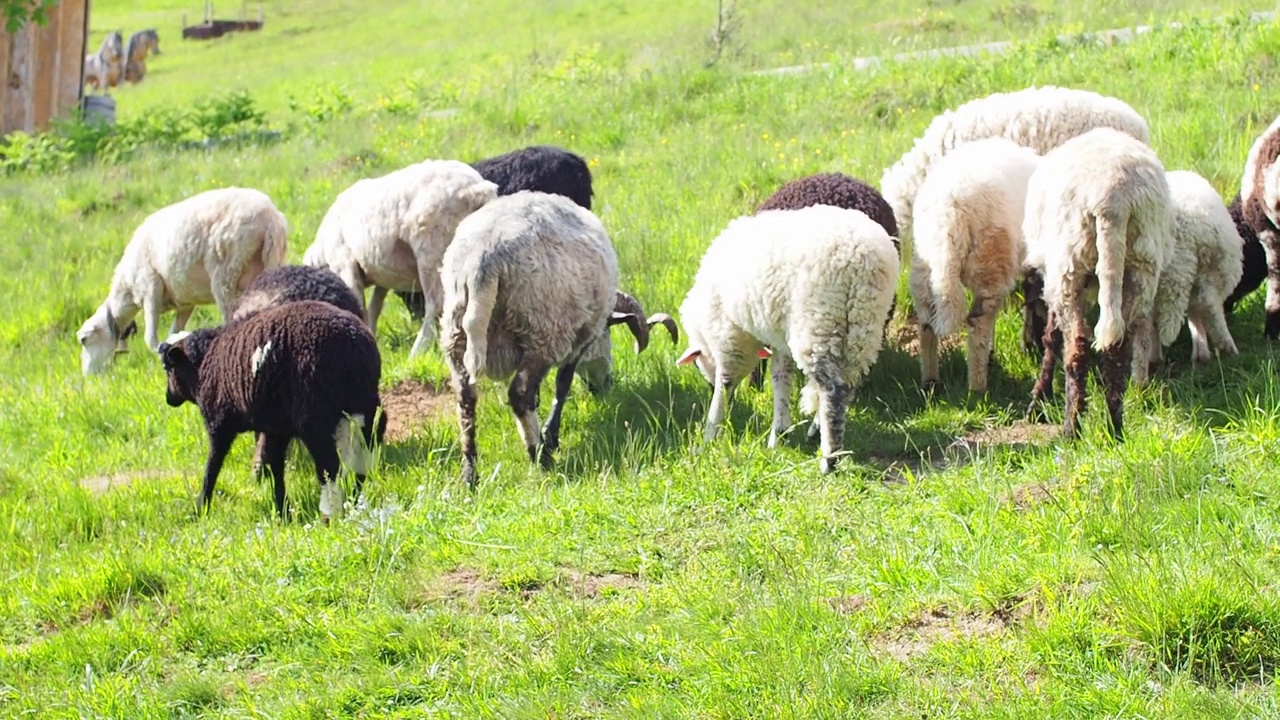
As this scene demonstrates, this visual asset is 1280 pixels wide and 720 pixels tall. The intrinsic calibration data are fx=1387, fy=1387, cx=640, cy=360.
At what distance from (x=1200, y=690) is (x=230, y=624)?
11.7ft

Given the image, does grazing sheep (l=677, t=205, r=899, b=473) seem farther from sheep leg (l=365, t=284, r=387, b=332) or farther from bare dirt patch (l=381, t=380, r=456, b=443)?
sheep leg (l=365, t=284, r=387, b=332)

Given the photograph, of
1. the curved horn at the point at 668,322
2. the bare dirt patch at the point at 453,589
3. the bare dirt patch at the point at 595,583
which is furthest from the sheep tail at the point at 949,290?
the bare dirt patch at the point at 453,589

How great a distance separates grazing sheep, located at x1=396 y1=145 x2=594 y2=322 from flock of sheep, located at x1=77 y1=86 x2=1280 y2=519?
1.69 m

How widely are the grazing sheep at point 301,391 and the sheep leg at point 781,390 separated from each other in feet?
6.85

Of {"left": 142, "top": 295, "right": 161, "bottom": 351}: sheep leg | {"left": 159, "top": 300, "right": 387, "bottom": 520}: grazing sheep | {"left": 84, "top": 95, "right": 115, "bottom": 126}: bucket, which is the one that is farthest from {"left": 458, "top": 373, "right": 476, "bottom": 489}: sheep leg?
{"left": 84, "top": 95, "right": 115, "bottom": 126}: bucket

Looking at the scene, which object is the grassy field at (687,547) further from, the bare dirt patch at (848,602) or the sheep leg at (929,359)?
the sheep leg at (929,359)

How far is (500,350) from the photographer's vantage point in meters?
7.55

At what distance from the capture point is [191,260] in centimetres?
1032

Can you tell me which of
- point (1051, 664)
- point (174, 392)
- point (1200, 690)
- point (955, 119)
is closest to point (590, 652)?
point (1051, 664)

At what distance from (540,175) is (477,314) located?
3180 mm

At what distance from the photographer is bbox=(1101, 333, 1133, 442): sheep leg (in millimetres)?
6180

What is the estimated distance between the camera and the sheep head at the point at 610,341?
8.41 metres

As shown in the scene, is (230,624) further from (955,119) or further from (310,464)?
(955,119)

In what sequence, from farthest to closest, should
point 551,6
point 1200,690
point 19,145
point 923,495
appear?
point 551,6 < point 19,145 < point 923,495 < point 1200,690
